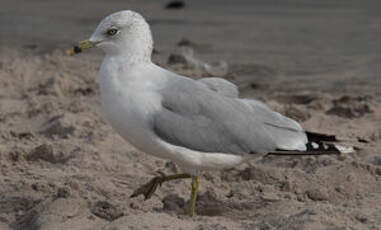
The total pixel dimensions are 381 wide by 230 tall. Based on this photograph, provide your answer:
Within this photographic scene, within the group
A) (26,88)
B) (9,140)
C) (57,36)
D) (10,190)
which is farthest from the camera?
(57,36)

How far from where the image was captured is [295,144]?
4871 mm

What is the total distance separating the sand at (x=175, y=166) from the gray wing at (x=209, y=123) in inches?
14.6

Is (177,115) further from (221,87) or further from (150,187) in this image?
(150,187)

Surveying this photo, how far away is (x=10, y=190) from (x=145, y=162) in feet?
3.51

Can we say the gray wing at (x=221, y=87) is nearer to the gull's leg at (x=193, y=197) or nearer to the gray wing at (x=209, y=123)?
the gray wing at (x=209, y=123)

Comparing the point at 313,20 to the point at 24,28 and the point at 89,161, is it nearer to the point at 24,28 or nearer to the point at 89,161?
the point at 24,28

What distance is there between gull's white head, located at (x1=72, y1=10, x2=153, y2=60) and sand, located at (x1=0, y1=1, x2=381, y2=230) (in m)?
0.82

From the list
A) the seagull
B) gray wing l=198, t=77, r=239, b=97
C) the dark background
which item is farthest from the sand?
gray wing l=198, t=77, r=239, b=97

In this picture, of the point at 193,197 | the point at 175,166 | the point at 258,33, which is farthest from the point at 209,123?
the point at 258,33

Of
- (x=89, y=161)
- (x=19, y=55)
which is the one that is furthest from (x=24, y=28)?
(x=89, y=161)

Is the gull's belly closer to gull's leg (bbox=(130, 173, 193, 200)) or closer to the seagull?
the seagull

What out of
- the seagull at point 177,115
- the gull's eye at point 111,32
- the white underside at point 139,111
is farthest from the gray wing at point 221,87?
the gull's eye at point 111,32

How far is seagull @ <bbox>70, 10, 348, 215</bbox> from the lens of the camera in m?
4.56

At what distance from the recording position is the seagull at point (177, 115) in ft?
15.0
